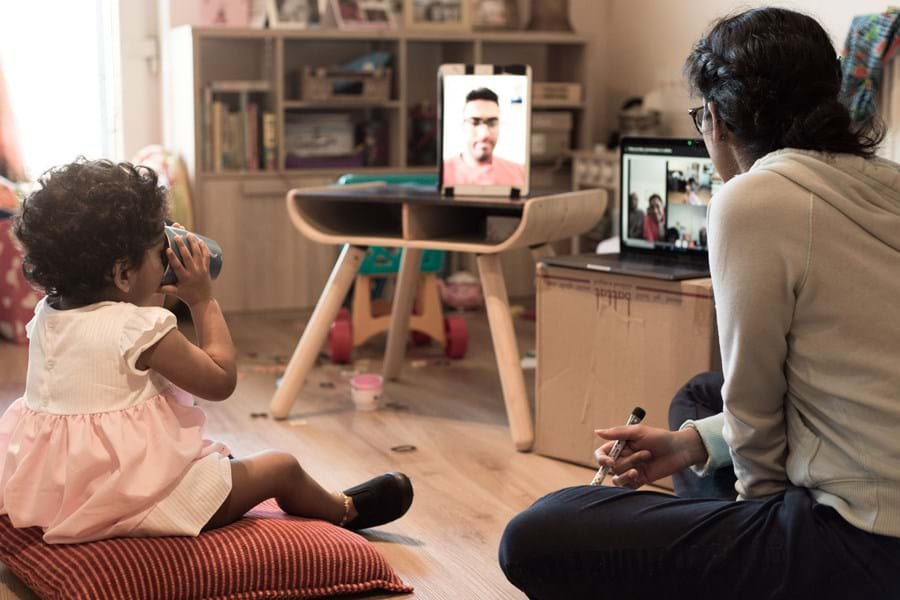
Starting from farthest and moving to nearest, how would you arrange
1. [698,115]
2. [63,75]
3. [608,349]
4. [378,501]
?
[63,75], [608,349], [378,501], [698,115]

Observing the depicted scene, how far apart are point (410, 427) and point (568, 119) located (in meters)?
2.20

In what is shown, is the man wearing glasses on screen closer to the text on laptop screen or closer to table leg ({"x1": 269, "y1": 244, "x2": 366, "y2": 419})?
the text on laptop screen

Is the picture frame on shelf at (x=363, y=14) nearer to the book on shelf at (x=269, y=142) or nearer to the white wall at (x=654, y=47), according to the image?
the book on shelf at (x=269, y=142)

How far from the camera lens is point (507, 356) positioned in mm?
2668

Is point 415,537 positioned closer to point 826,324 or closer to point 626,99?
point 826,324

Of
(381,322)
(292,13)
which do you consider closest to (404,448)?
(381,322)

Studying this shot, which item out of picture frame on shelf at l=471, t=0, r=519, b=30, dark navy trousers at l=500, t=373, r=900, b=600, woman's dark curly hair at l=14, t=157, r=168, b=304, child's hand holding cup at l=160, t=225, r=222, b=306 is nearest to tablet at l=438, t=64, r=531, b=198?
child's hand holding cup at l=160, t=225, r=222, b=306

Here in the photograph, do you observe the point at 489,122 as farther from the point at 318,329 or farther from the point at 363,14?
the point at 363,14

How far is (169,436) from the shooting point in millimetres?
1747

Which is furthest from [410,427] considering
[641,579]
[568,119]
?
[568,119]

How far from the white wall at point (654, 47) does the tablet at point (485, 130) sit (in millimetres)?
1493

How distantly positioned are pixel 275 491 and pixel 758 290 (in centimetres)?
91

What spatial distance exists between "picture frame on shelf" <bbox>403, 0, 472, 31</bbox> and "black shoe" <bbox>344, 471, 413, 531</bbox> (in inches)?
110

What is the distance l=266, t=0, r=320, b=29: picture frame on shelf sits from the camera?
4.26m
